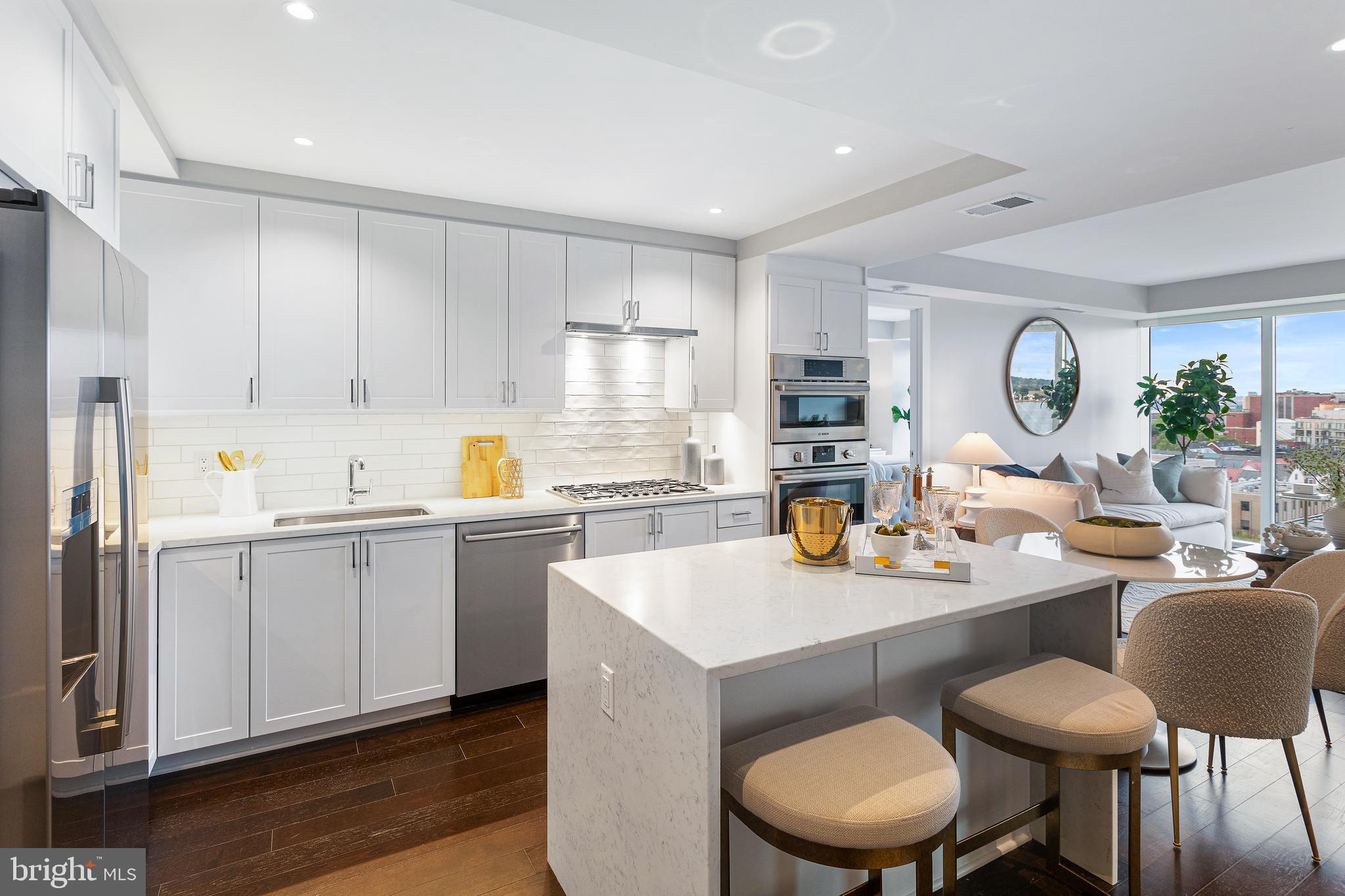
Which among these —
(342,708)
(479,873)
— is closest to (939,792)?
(479,873)

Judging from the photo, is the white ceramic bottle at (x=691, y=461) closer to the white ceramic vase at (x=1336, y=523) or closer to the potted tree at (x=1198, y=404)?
the white ceramic vase at (x=1336, y=523)

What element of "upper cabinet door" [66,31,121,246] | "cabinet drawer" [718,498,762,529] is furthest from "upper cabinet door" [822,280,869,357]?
"upper cabinet door" [66,31,121,246]

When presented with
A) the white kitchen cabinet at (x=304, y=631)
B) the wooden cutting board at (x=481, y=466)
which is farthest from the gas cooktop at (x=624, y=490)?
the white kitchen cabinet at (x=304, y=631)

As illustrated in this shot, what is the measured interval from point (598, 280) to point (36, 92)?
8.46 feet

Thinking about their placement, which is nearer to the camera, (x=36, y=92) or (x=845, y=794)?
(x=845, y=794)

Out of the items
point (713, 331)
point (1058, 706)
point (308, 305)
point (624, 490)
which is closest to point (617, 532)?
point (624, 490)

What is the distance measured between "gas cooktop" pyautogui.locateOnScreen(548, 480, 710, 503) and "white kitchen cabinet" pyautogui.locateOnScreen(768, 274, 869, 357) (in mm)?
989

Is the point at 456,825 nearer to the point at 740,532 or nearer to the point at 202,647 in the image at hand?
the point at 202,647

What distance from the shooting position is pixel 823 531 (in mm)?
2020

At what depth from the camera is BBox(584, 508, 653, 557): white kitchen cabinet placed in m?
3.57

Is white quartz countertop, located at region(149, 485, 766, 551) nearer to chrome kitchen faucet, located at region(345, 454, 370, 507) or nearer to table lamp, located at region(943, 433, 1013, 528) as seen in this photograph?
chrome kitchen faucet, located at region(345, 454, 370, 507)

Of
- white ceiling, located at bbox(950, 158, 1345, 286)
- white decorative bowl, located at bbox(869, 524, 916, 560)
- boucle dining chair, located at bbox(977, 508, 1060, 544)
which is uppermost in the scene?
white ceiling, located at bbox(950, 158, 1345, 286)

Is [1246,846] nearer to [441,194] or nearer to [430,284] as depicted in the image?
[430,284]

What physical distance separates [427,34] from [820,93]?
1.19 metres
